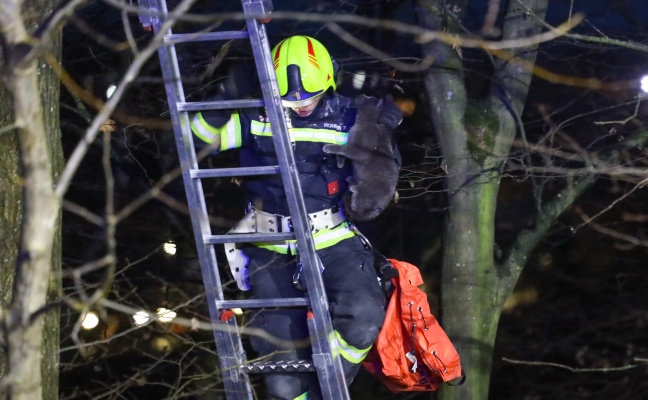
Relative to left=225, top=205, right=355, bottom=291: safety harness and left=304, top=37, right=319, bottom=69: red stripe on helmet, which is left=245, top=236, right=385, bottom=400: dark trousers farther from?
left=304, top=37, right=319, bottom=69: red stripe on helmet

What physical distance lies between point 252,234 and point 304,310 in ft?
2.01

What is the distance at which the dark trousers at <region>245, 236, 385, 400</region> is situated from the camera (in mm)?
4211

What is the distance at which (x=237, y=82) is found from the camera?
414cm

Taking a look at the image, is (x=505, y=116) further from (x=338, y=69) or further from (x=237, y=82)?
(x=237, y=82)

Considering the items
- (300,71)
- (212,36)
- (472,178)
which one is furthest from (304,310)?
(212,36)

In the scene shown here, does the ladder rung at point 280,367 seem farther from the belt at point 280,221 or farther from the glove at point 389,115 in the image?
the glove at point 389,115

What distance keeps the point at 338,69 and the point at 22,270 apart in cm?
242

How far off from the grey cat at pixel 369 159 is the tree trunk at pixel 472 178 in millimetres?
995

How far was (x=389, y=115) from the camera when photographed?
4.21 m

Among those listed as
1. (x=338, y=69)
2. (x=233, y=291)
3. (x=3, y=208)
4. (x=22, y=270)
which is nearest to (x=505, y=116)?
(x=338, y=69)

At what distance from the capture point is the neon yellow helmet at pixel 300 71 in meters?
4.08

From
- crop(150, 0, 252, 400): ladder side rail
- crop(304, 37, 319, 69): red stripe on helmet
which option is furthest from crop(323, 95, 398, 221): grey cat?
crop(150, 0, 252, 400): ladder side rail

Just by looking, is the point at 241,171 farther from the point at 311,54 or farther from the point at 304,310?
the point at 304,310

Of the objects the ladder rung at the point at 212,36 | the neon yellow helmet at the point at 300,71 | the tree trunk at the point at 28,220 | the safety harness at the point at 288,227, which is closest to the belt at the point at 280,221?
the safety harness at the point at 288,227
